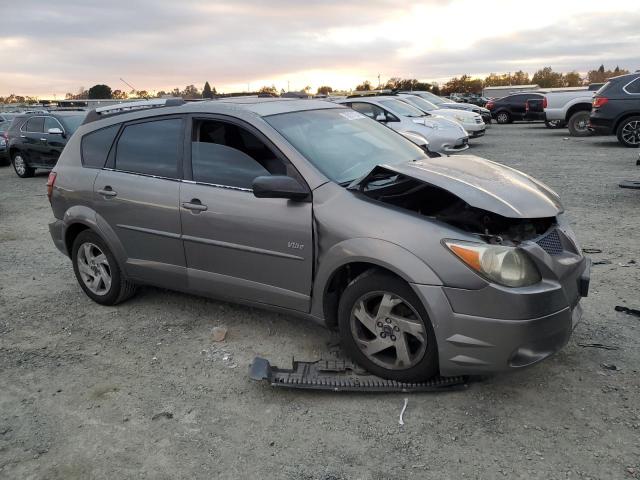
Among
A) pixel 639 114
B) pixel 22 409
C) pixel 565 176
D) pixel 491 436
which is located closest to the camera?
pixel 491 436

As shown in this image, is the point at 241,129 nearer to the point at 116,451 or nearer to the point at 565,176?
the point at 116,451

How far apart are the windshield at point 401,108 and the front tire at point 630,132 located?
527 centimetres

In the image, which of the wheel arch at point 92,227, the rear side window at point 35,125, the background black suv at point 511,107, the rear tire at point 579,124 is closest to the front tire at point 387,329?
the wheel arch at point 92,227

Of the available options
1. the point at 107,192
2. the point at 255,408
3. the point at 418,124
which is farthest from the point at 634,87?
the point at 255,408

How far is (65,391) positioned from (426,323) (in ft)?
7.54

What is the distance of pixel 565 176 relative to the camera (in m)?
10.4

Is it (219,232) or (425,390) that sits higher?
(219,232)

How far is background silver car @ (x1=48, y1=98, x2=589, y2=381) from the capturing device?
2.92 m

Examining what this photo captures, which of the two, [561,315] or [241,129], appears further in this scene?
[241,129]

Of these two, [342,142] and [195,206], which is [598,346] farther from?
[195,206]

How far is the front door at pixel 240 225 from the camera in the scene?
11.6 feet

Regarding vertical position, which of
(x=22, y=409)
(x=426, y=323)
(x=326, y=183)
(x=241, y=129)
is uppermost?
(x=241, y=129)

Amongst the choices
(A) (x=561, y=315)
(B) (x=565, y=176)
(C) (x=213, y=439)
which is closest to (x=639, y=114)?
(B) (x=565, y=176)

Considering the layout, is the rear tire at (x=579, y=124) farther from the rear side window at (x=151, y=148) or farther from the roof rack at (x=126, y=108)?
the rear side window at (x=151, y=148)
